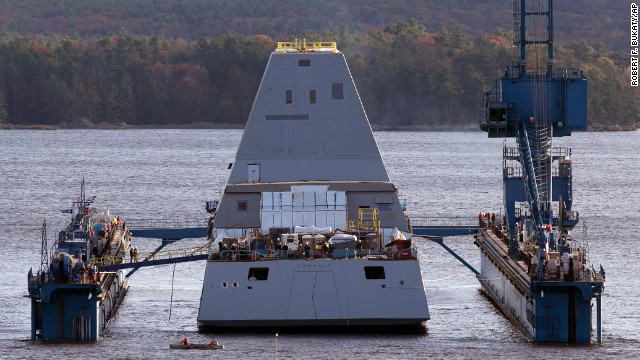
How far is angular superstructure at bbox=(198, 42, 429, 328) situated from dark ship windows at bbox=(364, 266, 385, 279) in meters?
0.03

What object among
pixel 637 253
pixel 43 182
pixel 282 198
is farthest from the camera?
pixel 43 182

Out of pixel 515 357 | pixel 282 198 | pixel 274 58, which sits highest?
pixel 274 58

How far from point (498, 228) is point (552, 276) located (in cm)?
2025

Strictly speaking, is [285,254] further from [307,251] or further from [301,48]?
[301,48]

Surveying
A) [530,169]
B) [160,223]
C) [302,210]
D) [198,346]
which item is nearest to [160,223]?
[160,223]

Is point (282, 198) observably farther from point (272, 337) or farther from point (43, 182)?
point (43, 182)

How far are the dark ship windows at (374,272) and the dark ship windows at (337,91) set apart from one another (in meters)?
11.6

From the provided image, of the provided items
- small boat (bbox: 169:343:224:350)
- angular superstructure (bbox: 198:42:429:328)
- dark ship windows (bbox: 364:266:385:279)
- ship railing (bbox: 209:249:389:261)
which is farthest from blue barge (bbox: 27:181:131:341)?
dark ship windows (bbox: 364:266:385:279)

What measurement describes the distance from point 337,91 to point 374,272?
11.8 metres

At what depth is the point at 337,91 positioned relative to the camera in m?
72.9

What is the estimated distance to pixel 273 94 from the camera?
72812 mm

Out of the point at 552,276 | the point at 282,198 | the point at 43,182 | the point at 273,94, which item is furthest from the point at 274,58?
the point at 43,182

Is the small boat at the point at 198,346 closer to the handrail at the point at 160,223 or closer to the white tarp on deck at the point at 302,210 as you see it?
the white tarp on deck at the point at 302,210

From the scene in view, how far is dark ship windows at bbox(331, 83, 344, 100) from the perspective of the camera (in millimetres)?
72875
